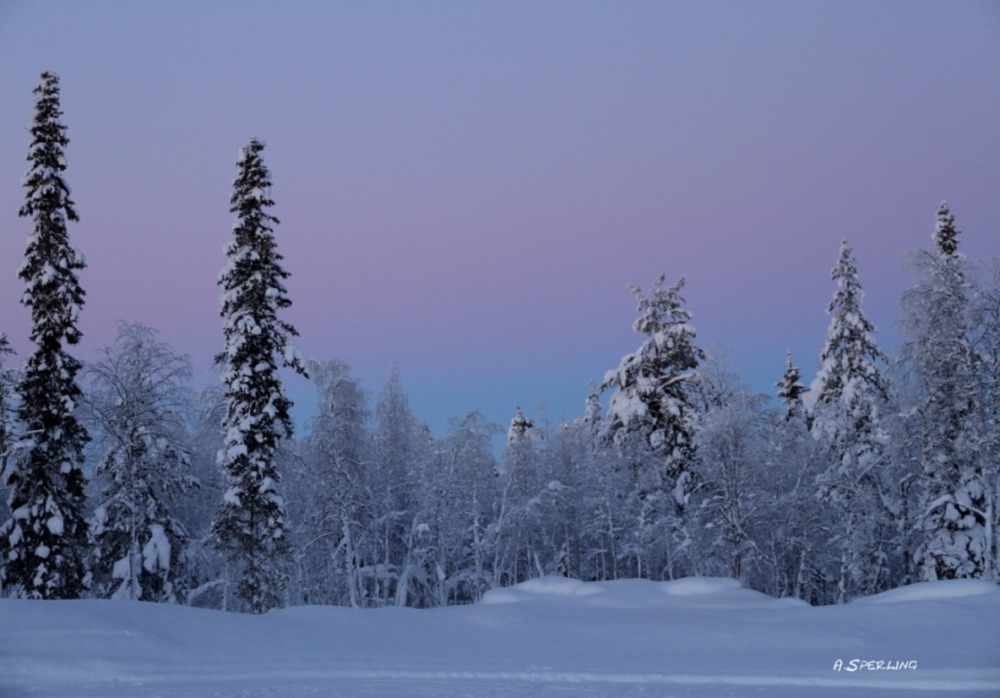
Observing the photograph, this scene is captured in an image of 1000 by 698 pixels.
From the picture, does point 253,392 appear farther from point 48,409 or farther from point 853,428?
point 853,428

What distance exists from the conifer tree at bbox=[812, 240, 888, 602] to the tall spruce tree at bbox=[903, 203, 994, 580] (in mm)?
4692

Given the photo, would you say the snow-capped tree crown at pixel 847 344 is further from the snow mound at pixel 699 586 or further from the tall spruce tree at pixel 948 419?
the snow mound at pixel 699 586

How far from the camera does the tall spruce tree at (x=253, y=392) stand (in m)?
27.5

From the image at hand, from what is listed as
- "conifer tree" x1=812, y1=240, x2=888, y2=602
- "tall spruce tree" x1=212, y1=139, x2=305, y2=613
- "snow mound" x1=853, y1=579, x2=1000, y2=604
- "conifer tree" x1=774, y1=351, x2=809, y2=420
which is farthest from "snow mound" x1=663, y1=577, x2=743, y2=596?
"conifer tree" x1=774, y1=351, x2=809, y2=420

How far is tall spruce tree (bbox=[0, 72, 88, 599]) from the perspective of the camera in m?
24.8

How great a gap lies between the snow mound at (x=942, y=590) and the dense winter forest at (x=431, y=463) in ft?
15.8

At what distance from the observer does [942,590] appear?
24.1 metres

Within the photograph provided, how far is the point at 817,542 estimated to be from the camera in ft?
144

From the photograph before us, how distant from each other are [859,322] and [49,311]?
1311 inches

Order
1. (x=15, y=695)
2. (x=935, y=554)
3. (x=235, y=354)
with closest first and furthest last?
(x=15, y=695) → (x=235, y=354) → (x=935, y=554)

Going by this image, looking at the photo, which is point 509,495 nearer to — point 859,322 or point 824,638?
point 859,322

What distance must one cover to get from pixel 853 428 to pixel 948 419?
26.2ft

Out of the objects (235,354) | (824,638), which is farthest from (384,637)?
(235,354)

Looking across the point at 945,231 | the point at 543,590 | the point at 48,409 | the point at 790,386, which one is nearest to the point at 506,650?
the point at 543,590
